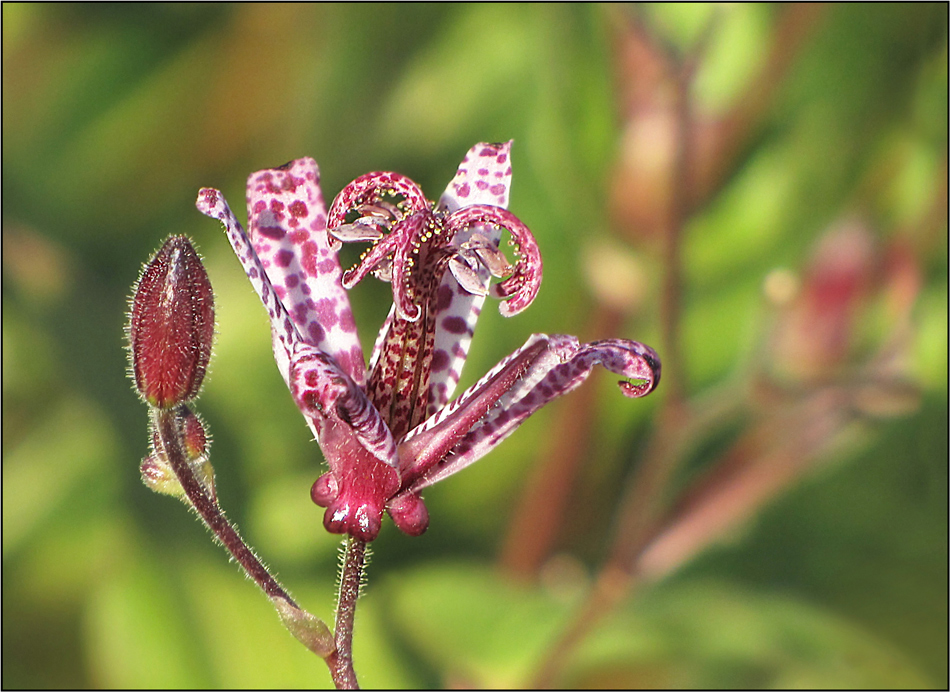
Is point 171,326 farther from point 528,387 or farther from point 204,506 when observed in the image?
point 528,387

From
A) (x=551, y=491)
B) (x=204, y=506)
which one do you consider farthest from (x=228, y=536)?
(x=551, y=491)

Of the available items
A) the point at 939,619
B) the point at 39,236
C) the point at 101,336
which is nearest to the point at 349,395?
the point at 101,336

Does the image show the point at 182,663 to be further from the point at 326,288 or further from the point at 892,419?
the point at 892,419

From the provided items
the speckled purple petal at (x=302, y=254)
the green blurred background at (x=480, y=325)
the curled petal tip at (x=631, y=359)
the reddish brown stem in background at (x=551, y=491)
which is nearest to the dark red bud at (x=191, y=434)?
the speckled purple petal at (x=302, y=254)

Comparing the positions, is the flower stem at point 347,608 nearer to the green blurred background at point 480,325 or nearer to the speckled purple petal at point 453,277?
the speckled purple petal at point 453,277

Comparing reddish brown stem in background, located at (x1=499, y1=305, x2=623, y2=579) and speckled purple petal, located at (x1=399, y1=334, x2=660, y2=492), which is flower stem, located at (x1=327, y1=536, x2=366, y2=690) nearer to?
speckled purple petal, located at (x1=399, y1=334, x2=660, y2=492)

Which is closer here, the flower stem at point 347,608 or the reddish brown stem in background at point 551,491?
the flower stem at point 347,608

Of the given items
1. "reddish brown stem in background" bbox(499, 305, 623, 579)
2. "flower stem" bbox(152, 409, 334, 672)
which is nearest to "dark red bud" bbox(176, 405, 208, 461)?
"flower stem" bbox(152, 409, 334, 672)
